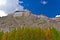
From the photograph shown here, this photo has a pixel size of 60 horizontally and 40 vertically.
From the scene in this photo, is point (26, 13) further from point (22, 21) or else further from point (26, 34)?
point (26, 34)

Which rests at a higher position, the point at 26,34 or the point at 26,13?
the point at 26,13

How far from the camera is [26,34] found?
37.0ft

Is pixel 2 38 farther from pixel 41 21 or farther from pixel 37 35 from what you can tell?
pixel 41 21

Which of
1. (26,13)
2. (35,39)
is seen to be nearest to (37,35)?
(35,39)

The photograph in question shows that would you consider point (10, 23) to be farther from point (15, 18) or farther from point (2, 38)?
point (2, 38)

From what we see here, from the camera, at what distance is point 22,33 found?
11305mm

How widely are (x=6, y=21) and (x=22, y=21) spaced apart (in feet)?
26.0

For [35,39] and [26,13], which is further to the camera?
[26,13]

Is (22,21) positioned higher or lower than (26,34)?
higher

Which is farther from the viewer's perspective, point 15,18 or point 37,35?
point 15,18

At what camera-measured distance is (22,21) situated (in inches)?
4860

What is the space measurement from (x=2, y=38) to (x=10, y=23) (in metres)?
111

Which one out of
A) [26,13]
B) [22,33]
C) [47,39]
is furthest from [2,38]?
[26,13]

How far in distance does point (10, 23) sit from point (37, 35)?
4382 inches
